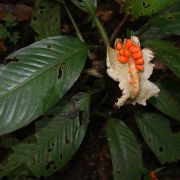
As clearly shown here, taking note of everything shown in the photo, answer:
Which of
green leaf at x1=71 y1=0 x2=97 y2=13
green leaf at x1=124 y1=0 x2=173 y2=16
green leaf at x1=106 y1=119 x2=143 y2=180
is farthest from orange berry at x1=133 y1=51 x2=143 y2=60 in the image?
green leaf at x1=106 y1=119 x2=143 y2=180

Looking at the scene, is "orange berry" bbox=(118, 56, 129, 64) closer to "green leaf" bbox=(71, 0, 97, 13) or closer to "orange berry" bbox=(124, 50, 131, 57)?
"orange berry" bbox=(124, 50, 131, 57)

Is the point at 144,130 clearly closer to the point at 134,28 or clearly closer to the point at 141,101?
the point at 141,101

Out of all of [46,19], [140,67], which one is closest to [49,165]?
[140,67]

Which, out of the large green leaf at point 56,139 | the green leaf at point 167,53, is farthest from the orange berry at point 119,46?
the large green leaf at point 56,139

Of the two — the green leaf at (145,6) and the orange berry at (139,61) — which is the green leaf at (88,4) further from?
the orange berry at (139,61)

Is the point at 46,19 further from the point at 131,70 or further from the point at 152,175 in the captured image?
the point at 152,175

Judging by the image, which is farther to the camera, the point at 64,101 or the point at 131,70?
the point at 64,101
